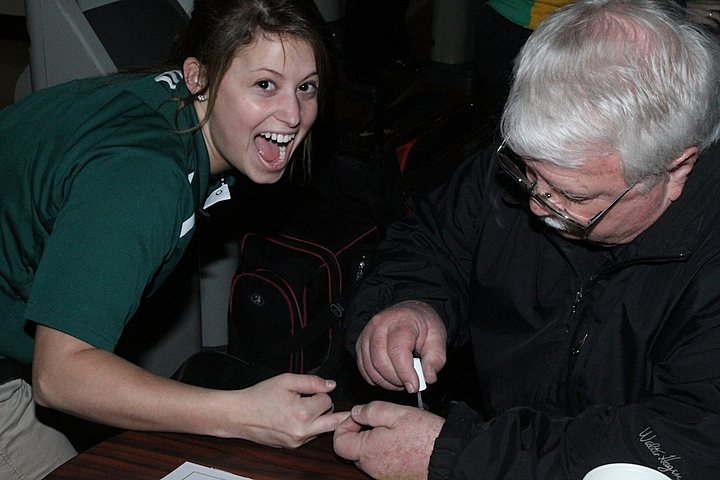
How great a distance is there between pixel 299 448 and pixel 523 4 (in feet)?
5.03

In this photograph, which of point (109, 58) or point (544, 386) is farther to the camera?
point (109, 58)

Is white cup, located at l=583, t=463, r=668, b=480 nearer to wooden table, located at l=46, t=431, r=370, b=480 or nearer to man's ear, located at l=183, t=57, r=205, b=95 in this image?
wooden table, located at l=46, t=431, r=370, b=480

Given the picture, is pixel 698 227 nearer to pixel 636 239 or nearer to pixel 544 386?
pixel 636 239

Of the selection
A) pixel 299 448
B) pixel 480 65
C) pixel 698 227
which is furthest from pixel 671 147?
pixel 480 65

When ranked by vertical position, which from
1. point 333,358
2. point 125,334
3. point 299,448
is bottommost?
point 333,358

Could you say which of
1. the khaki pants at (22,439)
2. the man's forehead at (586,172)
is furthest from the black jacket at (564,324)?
the khaki pants at (22,439)

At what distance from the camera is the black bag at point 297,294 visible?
107 inches

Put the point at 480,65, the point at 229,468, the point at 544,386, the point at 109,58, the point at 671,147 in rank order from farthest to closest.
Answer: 1. the point at 480,65
2. the point at 109,58
3. the point at 544,386
4. the point at 229,468
5. the point at 671,147

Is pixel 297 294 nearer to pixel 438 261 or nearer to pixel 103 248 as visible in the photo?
pixel 438 261

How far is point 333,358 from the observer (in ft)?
9.14

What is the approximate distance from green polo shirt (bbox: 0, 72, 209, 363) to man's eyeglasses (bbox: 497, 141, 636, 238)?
54 cm

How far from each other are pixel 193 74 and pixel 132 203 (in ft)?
1.46

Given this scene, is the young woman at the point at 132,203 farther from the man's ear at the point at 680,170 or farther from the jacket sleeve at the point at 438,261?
the man's ear at the point at 680,170

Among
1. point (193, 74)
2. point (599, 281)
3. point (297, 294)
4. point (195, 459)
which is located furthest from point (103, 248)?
point (297, 294)
